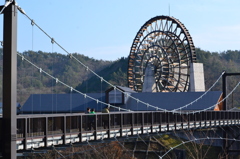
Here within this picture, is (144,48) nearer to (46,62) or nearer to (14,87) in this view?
(14,87)

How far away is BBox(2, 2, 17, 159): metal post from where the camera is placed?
41.3ft

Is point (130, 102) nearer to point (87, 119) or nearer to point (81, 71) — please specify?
point (87, 119)

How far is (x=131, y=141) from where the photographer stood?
131 feet

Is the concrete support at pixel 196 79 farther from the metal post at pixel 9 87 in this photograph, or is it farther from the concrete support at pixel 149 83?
the metal post at pixel 9 87

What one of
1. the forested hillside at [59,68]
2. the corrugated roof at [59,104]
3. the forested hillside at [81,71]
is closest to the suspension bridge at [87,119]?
the corrugated roof at [59,104]

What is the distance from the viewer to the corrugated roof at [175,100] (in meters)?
51.6

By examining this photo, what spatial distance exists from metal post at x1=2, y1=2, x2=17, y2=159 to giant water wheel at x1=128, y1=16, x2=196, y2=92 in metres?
46.5

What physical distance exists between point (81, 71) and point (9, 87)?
402 ft

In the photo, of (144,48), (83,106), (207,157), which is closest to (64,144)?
(207,157)

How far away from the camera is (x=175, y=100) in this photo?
53.3m

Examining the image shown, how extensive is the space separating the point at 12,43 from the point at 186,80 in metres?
49.4

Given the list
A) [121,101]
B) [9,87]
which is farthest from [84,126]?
→ [121,101]

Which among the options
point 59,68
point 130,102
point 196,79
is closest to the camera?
point 130,102

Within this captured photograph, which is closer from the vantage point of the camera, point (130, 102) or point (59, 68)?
point (130, 102)
